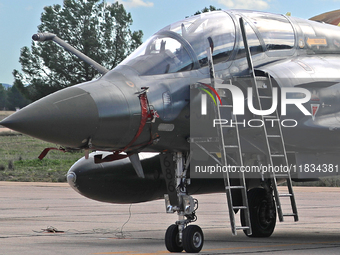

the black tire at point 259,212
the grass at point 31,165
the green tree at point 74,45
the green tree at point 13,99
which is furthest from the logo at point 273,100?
the green tree at point 13,99

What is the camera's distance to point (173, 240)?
7.95 metres

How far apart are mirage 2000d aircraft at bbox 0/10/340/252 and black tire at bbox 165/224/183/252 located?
1 centimetres

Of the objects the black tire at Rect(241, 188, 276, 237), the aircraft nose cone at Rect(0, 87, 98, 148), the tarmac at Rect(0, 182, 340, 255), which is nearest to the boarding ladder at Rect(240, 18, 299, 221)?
the tarmac at Rect(0, 182, 340, 255)

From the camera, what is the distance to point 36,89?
47.8m

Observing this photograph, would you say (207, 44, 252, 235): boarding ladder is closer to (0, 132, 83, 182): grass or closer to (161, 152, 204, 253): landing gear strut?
(161, 152, 204, 253): landing gear strut

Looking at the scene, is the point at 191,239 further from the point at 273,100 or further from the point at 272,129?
the point at 273,100

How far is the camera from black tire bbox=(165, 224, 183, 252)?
794 cm

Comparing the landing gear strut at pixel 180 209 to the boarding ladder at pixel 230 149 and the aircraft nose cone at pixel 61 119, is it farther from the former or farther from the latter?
the aircraft nose cone at pixel 61 119

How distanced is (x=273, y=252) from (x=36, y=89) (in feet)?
135

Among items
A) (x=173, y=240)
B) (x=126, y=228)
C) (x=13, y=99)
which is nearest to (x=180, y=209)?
(x=173, y=240)

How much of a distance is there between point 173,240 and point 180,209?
0.41 m

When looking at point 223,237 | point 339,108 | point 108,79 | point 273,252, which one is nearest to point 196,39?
point 108,79

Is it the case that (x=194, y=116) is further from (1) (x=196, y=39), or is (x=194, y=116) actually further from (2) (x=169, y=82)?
(1) (x=196, y=39)

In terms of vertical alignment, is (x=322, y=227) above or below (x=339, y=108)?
below
